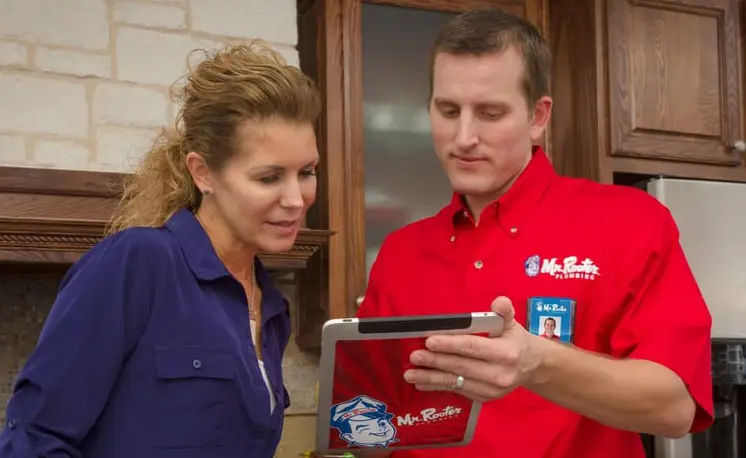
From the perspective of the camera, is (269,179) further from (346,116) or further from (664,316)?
(346,116)

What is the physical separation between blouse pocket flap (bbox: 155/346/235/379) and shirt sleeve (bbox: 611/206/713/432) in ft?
1.71

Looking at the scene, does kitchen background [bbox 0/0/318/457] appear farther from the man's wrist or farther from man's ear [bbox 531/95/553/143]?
the man's wrist

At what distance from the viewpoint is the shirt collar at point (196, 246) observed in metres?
1.07

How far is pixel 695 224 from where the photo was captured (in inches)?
91.1

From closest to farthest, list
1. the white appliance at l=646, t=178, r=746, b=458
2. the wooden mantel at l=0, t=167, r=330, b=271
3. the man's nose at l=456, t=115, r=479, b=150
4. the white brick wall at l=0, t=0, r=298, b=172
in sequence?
the man's nose at l=456, t=115, r=479, b=150
the wooden mantel at l=0, t=167, r=330, b=271
the white brick wall at l=0, t=0, r=298, b=172
the white appliance at l=646, t=178, r=746, b=458

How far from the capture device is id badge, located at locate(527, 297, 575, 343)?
1.17 m

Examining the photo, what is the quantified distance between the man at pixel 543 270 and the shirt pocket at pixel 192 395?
0.33 m

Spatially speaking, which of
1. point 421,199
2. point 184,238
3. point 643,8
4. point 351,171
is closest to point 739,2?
point 643,8

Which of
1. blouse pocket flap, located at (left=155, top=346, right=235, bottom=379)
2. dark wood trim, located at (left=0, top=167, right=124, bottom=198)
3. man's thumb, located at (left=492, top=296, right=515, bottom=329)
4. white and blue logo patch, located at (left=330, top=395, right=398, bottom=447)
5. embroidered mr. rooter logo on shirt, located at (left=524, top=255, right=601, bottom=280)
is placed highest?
dark wood trim, located at (left=0, top=167, right=124, bottom=198)

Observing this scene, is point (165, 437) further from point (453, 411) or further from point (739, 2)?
point (739, 2)

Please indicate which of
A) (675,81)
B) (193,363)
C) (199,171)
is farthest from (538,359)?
(675,81)

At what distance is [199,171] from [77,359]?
0.31 meters

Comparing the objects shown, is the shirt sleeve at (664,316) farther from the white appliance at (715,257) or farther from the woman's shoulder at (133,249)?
the white appliance at (715,257)

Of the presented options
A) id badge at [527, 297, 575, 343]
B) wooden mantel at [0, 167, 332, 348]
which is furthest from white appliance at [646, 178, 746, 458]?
id badge at [527, 297, 575, 343]
